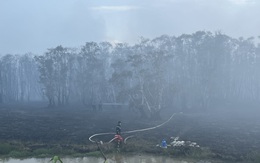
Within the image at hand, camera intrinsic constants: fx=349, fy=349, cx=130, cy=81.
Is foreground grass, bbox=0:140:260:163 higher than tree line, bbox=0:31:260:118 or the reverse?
the reverse

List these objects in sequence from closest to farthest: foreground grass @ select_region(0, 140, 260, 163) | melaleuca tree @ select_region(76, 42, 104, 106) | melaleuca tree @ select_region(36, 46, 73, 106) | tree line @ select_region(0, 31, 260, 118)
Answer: foreground grass @ select_region(0, 140, 260, 163)
tree line @ select_region(0, 31, 260, 118)
melaleuca tree @ select_region(76, 42, 104, 106)
melaleuca tree @ select_region(36, 46, 73, 106)

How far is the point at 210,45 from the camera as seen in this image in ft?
199

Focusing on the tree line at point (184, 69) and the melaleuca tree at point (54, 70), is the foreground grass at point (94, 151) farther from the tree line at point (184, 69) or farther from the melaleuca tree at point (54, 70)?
the melaleuca tree at point (54, 70)

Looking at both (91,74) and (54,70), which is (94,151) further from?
(54,70)

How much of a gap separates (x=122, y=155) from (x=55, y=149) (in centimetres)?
410

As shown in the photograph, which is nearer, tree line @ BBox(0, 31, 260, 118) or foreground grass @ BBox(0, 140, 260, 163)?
foreground grass @ BBox(0, 140, 260, 163)

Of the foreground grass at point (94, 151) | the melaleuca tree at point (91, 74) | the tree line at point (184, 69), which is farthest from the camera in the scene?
the melaleuca tree at point (91, 74)

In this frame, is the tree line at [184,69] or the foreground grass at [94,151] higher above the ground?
the tree line at [184,69]

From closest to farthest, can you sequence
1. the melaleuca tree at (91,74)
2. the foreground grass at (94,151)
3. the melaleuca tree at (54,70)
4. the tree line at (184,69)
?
the foreground grass at (94,151) < the tree line at (184,69) < the melaleuca tree at (91,74) < the melaleuca tree at (54,70)

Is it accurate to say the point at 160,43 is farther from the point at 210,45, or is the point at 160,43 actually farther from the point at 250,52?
the point at 250,52

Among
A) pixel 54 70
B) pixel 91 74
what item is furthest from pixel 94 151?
pixel 54 70

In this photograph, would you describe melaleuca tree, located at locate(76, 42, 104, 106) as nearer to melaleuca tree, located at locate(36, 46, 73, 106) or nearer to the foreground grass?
melaleuca tree, located at locate(36, 46, 73, 106)

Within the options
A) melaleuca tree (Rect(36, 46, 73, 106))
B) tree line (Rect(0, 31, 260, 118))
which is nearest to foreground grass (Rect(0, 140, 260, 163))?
tree line (Rect(0, 31, 260, 118))

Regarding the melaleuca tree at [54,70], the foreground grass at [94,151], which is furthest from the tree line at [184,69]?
the foreground grass at [94,151]
